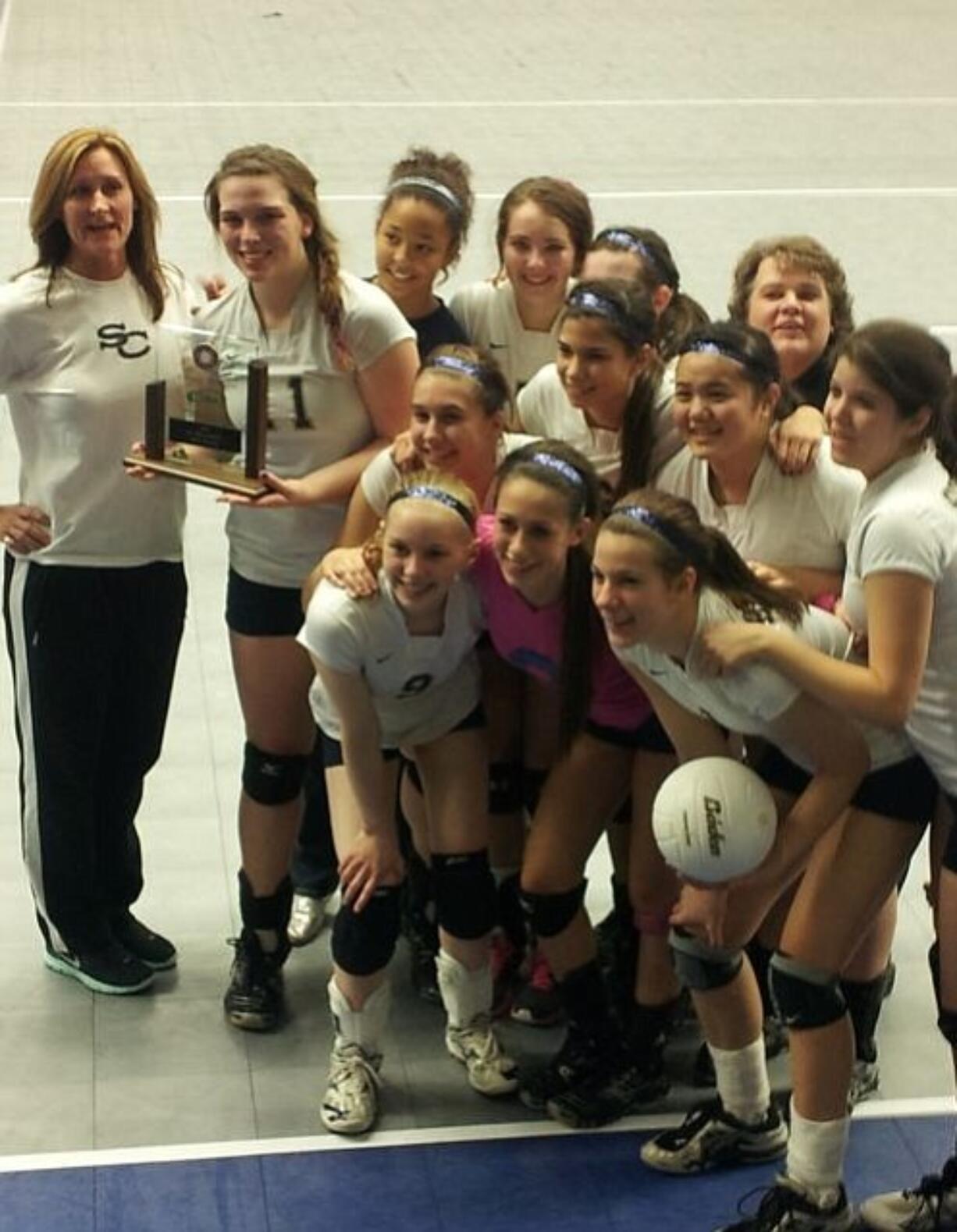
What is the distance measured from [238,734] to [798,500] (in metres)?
2.33

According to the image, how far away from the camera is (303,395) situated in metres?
4.11

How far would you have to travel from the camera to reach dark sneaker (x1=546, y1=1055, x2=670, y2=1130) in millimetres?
4090

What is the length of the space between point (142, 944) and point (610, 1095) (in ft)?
3.78

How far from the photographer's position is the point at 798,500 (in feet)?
12.2

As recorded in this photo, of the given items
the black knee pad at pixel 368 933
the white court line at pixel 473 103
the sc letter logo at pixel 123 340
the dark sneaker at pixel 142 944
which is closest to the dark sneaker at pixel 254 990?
the dark sneaker at pixel 142 944

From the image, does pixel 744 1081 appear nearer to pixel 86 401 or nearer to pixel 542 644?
pixel 542 644

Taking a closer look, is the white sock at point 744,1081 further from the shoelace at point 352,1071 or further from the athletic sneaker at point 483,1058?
the shoelace at point 352,1071

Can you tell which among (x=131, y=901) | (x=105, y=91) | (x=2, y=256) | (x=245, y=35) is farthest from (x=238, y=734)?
(x=245, y=35)

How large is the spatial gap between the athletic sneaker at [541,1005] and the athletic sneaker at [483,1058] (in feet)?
0.54

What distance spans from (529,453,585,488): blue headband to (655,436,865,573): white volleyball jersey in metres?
0.31

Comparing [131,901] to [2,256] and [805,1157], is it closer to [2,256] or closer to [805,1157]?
[805,1157]

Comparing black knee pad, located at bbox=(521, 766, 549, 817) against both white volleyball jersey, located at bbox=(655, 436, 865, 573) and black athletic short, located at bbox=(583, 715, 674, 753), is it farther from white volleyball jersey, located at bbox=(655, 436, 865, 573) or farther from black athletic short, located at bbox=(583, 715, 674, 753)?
white volleyball jersey, located at bbox=(655, 436, 865, 573)

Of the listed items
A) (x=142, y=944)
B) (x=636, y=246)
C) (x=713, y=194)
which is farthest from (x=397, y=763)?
(x=713, y=194)

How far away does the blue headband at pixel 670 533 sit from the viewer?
3.43 metres
